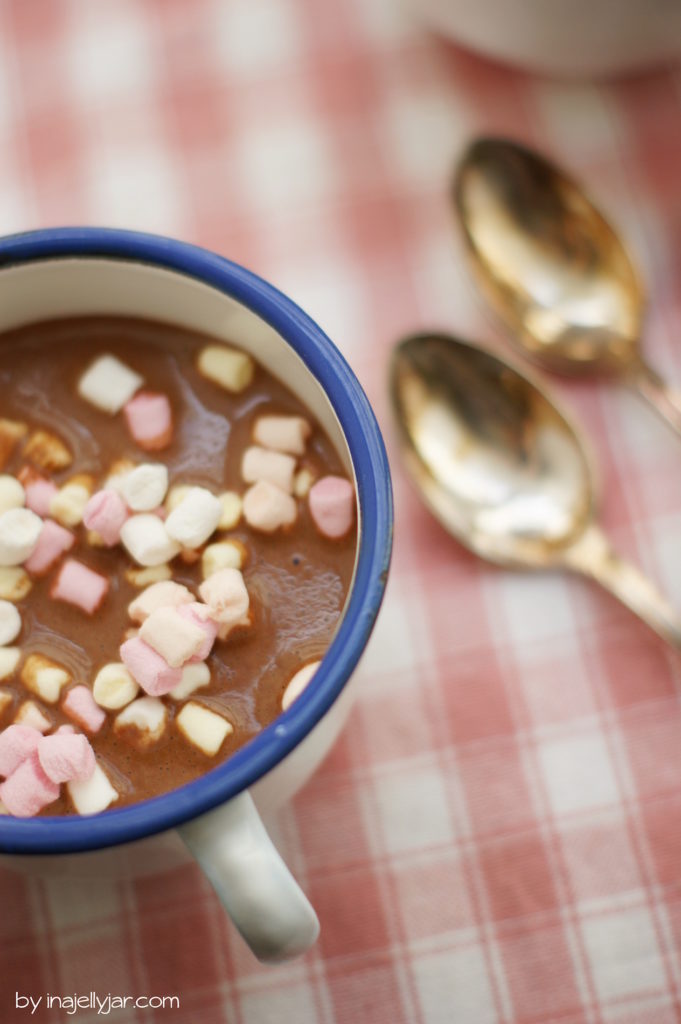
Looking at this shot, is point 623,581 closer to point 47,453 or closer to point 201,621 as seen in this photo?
point 201,621

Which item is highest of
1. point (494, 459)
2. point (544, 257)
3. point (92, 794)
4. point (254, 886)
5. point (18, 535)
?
point (544, 257)

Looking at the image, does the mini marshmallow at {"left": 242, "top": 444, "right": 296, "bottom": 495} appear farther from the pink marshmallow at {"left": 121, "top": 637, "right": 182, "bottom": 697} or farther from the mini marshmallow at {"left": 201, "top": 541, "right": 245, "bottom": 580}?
the pink marshmallow at {"left": 121, "top": 637, "right": 182, "bottom": 697}

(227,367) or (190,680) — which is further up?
(227,367)

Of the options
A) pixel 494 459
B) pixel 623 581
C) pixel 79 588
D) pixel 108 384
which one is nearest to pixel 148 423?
pixel 108 384

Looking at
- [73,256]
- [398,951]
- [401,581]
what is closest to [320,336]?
[73,256]

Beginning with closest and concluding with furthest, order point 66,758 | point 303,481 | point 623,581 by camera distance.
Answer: point 66,758, point 303,481, point 623,581

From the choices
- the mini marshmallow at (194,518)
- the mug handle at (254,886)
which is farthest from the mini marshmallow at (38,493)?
the mug handle at (254,886)

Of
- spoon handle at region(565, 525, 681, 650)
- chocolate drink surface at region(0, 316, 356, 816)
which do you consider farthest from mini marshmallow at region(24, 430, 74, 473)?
spoon handle at region(565, 525, 681, 650)
